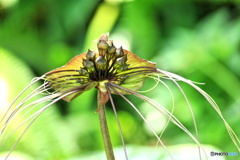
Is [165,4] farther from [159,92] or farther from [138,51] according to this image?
[159,92]

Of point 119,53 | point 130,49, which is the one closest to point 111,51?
point 119,53

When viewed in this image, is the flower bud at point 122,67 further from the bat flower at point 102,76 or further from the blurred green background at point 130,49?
the blurred green background at point 130,49

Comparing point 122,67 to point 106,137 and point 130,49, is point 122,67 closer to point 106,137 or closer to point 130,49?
point 106,137

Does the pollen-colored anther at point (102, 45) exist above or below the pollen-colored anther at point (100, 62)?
above

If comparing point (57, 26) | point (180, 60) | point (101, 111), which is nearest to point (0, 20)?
point (57, 26)

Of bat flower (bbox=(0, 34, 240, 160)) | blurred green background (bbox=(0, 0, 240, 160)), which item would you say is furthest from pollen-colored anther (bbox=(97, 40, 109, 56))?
blurred green background (bbox=(0, 0, 240, 160))

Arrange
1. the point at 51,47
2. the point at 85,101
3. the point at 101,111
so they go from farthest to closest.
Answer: the point at 51,47, the point at 85,101, the point at 101,111

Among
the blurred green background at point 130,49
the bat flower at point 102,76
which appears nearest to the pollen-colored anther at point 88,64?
the bat flower at point 102,76
